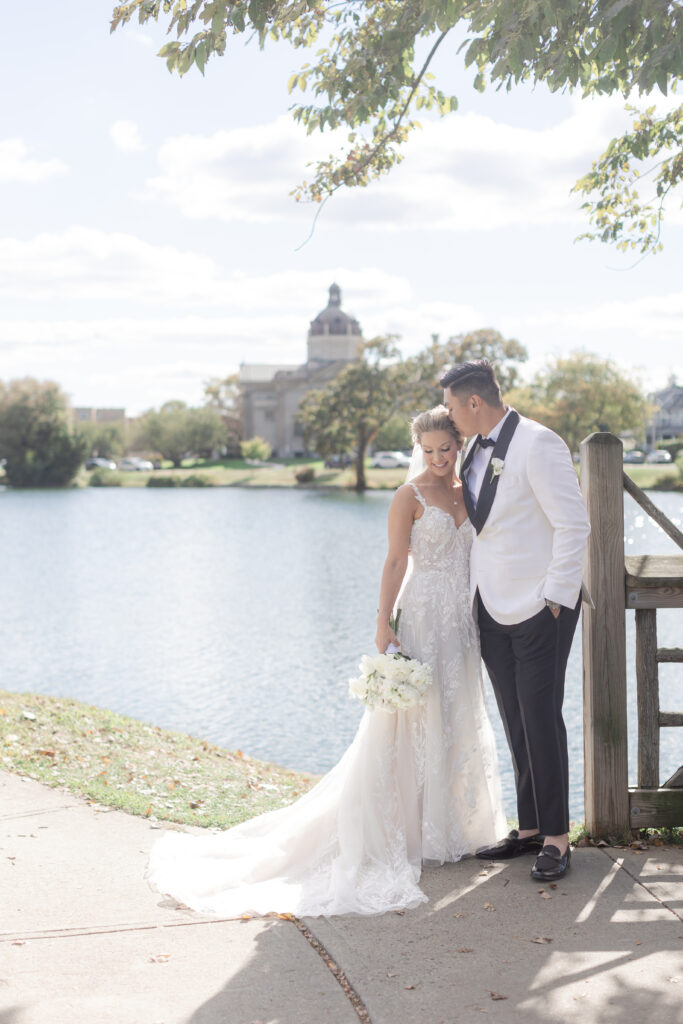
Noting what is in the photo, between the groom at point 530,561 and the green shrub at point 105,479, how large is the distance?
286ft

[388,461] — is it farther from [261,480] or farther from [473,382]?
[473,382]

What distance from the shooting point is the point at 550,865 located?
460 cm

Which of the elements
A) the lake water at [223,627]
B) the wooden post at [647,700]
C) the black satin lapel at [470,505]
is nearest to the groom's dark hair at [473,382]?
the black satin lapel at [470,505]

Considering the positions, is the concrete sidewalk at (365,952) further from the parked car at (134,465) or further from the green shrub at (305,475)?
the parked car at (134,465)

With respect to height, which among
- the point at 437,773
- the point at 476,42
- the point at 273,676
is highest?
the point at 476,42

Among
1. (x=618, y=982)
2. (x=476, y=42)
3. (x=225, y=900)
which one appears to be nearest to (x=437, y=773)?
(x=225, y=900)

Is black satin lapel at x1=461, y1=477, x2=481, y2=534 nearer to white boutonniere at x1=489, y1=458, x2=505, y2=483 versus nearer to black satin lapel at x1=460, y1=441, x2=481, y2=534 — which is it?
black satin lapel at x1=460, y1=441, x2=481, y2=534

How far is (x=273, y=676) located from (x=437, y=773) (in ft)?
40.7

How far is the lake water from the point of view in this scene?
13984 millimetres

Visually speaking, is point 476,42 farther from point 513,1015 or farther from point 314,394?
Answer: point 314,394

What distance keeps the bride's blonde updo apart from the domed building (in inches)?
4167

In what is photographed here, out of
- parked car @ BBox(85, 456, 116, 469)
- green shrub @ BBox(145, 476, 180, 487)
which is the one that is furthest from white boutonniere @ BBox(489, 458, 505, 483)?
parked car @ BBox(85, 456, 116, 469)

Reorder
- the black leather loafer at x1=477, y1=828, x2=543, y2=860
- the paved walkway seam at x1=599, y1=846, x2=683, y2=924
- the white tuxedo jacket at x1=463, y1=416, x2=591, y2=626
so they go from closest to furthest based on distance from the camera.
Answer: the paved walkway seam at x1=599, y1=846, x2=683, y2=924 < the white tuxedo jacket at x1=463, y1=416, x2=591, y2=626 < the black leather loafer at x1=477, y1=828, x2=543, y2=860

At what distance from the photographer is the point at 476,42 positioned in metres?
4.76
